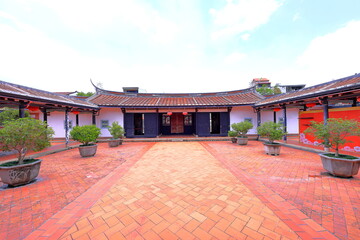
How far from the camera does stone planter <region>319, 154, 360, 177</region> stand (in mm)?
3381

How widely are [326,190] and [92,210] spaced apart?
486cm

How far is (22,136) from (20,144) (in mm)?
240

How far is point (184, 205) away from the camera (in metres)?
2.48

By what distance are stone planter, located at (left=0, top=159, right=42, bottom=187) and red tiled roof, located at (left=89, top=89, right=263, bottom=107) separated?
293 inches

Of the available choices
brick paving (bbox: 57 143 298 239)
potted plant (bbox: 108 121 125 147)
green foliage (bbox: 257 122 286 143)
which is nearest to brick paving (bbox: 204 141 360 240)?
brick paving (bbox: 57 143 298 239)

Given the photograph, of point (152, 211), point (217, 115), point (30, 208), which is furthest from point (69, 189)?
point (217, 115)

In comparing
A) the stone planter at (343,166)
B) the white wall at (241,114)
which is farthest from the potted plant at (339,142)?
the white wall at (241,114)

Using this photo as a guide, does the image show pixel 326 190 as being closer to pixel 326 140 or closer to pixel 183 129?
pixel 326 140

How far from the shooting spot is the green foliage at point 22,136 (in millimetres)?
3315

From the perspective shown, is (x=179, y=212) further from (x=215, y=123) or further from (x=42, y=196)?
(x=215, y=123)

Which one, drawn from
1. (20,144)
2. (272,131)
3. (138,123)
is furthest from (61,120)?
(272,131)

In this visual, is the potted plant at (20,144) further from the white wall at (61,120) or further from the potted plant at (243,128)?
the potted plant at (243,128)

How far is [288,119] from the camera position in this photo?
11680 millimetres

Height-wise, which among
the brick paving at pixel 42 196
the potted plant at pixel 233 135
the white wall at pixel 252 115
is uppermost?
the white wall at pixel 252 115
